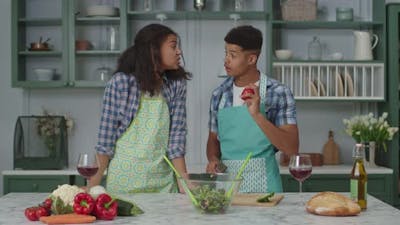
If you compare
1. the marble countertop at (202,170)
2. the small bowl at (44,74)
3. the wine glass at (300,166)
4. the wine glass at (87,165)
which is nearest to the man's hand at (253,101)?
the wine glass at (300,166)

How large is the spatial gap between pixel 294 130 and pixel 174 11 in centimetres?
196

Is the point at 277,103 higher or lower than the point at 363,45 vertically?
lower

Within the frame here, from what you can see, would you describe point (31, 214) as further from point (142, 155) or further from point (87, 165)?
point (142, 155)

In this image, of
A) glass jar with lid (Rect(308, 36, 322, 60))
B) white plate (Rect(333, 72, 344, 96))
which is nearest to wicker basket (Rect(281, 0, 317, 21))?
glass jar with lid (Rect(308, 36, 322, 60))

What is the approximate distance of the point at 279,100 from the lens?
121 inches

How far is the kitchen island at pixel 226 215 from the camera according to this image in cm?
203

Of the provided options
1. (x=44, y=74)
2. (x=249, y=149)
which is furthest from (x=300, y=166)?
(x=44, y=74)

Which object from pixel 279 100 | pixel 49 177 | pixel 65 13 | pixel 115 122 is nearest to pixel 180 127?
pixel 115 122

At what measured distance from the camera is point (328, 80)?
4.75 meters

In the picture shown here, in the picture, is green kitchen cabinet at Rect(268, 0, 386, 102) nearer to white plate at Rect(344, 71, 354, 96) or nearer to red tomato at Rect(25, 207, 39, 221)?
white plate at Rect(344, 71, 354, 96)

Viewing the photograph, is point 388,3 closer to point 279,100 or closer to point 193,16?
point 193,16

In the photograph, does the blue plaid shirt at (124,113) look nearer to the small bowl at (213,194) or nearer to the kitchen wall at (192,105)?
the small bowl at (213,194)

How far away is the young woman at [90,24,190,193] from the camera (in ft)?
9.27

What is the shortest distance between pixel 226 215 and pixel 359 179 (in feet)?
1.59
